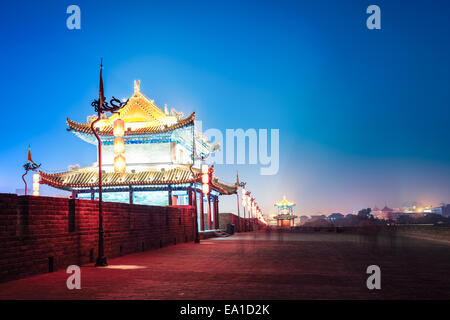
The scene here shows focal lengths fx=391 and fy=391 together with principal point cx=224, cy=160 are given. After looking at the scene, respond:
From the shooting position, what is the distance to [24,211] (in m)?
8.87

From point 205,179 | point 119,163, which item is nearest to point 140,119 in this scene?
point 205,179

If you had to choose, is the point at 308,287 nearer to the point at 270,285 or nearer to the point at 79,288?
the point at 270,285

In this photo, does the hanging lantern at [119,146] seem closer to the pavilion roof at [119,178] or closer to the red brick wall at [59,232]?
the red brick wall at [59,232]

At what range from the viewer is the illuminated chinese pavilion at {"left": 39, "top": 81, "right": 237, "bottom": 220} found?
103ft

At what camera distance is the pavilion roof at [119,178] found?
30.8 m

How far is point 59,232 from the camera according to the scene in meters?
10.2

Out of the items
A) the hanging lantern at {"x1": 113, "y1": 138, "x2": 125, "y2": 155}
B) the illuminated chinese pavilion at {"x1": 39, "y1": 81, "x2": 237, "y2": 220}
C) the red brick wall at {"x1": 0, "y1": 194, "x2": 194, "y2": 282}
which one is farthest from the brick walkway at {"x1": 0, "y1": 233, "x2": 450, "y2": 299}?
the illuminated chinese pavilion at {"x1": 39, "y1": 81, "x2": 237, "y2": 220}

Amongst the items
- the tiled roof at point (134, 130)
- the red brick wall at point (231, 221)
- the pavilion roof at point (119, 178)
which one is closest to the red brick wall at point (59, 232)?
the pavilion roof at point (119, 178)

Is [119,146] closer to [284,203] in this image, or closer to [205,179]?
[205,179]

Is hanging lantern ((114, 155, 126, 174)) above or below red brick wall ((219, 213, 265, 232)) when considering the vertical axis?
above

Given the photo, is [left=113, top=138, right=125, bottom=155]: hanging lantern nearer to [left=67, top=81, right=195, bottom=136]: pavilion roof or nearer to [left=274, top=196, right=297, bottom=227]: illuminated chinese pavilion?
[left=67, top=81, right=195, bottom=136]: pavilion roof

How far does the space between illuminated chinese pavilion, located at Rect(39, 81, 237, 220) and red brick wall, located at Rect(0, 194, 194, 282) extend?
1495 cm
